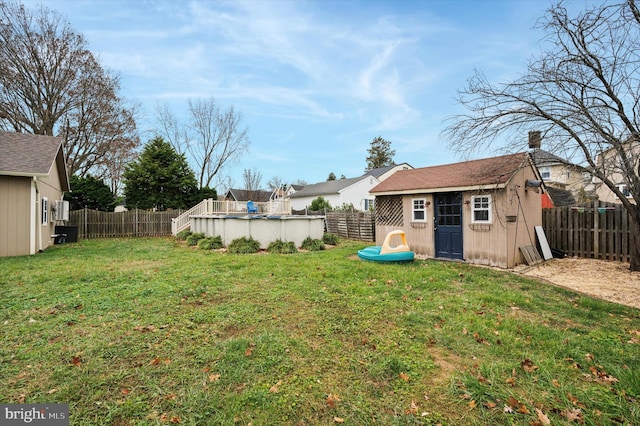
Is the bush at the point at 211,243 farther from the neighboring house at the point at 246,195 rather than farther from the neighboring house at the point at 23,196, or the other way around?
the neighboring house at the point at 246,195

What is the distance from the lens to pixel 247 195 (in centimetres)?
4116

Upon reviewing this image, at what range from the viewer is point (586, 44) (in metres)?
6.75

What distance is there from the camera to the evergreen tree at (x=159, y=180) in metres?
20.0

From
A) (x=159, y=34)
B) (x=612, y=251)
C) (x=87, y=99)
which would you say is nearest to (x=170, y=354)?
(x=159, y=34)

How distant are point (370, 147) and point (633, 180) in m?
41.5

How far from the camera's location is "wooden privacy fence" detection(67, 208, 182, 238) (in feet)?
53.0

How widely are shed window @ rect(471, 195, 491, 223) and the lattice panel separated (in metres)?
2.77

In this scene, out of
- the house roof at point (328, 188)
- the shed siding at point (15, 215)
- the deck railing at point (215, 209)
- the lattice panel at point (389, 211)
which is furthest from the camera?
the house roof at point (328, 188)

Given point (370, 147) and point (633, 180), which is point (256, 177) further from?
point (633, 180)

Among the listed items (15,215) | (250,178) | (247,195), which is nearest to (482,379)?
(15,215)

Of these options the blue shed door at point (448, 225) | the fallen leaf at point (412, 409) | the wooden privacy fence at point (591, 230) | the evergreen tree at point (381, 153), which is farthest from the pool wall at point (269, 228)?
the evergreen tree at point (381, 153)

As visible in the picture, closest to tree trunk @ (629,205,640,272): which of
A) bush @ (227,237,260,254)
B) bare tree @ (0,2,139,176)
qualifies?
bush @ (227,237,260,254)

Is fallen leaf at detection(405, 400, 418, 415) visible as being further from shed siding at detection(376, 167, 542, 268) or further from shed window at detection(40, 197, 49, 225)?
shed window at detection(40, 197, 49, 225)

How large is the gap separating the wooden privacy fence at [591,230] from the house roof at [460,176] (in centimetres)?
305
